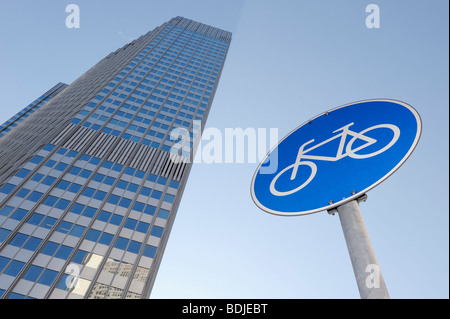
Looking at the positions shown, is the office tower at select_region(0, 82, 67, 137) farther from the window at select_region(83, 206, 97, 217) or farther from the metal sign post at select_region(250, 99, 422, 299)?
the metal sign post at select_region(250, 99, 422, 299)

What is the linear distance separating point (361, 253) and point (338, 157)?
2.64ft

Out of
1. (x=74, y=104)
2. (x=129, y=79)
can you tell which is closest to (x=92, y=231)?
(x=74, y=104)

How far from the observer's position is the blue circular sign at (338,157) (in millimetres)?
1875

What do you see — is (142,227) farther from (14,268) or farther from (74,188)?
→ (14,268)

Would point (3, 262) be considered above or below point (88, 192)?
below

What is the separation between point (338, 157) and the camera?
2.07 meters

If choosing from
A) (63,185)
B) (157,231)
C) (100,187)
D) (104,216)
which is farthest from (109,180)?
(157,231)

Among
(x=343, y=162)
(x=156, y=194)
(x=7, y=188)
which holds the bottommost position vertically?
(x=343, y=162)

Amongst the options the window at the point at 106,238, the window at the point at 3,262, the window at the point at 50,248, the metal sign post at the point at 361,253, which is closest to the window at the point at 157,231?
the window at the point at 106,238

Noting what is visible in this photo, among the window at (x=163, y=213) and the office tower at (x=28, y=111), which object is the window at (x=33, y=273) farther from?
the office tower at (x=28, y=111)

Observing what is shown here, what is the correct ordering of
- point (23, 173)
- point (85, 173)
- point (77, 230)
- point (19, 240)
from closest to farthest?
1. point (19, 240)
2. point (77, 230)
3. point (23, 173)
4. point (85, 173)

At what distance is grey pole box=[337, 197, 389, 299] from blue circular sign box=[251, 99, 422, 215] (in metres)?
0.10

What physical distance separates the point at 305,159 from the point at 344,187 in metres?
0.43
